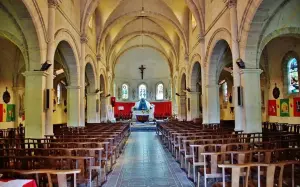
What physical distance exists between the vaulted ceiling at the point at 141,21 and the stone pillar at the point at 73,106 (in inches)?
203

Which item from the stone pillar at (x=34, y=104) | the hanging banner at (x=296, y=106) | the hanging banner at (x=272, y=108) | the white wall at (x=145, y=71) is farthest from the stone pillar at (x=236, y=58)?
the white wall at (x=145, y=71)

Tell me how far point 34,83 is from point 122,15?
14448 millimetres

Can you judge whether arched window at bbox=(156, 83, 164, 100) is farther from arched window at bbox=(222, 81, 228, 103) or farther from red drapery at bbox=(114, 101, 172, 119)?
arched window at bbox=(222, 81, 228, 103)

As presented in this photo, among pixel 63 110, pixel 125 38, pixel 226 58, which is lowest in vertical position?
pixel 63 110

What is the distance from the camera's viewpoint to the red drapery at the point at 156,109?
37375 millimetres

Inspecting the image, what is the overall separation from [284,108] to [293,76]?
200cm

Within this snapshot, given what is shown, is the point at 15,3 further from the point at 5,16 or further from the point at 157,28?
the point at 157,28

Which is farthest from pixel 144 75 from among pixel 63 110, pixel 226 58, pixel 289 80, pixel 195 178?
pixel 195 178

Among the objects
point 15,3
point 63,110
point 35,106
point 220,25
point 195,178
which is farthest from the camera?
point 63,110

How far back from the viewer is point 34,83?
10.4 m

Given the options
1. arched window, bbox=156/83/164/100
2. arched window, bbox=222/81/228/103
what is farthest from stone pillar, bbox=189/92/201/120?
arched window, bbox=156/83/164/100

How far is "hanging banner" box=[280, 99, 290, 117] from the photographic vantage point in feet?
53.6

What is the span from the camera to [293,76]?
16328 mm

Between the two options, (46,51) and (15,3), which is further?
(46,51)
